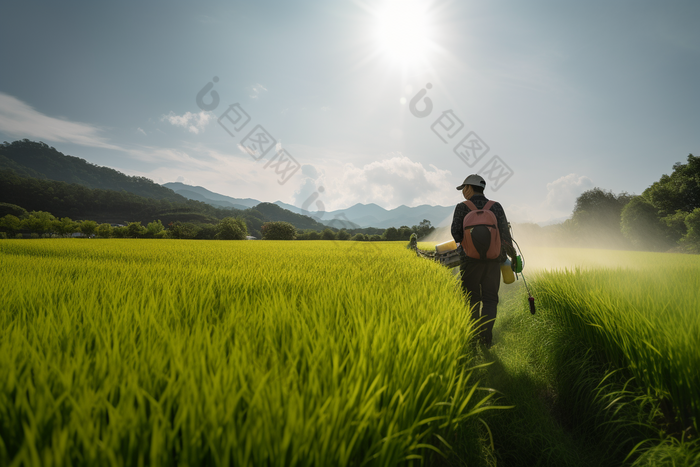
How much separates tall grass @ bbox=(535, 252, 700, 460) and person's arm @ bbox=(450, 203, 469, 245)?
166 cm

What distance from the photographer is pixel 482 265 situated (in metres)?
3.89

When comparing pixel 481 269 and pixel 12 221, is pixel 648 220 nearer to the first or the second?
pixel 481 269

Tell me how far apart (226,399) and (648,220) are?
42441 mm

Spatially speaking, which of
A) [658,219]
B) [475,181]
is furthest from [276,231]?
[658,219]

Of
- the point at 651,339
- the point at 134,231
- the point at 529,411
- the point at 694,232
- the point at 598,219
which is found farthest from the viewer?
the point at 598,219

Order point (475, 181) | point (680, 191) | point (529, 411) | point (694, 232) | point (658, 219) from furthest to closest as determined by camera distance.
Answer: point (658, 219) → point (680, 191) → point (694, 232) → point (475, 181) → point (529, 411)

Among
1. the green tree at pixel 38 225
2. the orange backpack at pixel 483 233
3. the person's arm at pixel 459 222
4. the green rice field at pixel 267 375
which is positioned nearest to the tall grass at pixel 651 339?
the green rice field at pixel 267 375

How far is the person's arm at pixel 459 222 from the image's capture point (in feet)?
13.1

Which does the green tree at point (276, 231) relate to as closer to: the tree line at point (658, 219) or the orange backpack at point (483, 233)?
the tree line at point (658, 219)

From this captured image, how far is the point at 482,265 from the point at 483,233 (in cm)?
56

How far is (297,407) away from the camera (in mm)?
917

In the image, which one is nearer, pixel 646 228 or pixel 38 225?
pixel 646 228

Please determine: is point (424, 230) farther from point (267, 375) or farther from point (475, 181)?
point (267, 375)

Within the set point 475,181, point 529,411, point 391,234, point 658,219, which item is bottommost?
point 529,411
